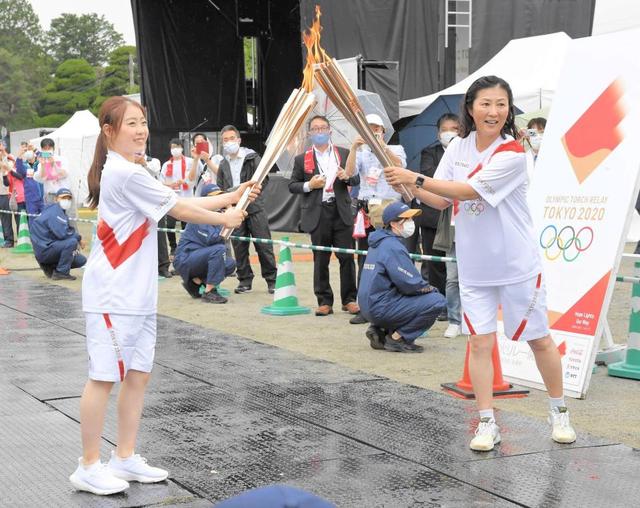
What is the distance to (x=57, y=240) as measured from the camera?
13.9 metres

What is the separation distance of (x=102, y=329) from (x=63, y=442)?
125 centimetres

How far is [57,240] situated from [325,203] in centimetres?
556

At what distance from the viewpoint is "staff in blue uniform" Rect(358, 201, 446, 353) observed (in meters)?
7.97

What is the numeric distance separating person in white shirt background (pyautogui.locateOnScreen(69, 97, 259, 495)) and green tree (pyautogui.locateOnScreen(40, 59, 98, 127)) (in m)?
84.4

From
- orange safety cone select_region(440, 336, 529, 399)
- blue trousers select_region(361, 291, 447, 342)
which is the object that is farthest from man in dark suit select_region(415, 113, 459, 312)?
orange safety cone select_region(440, 336, 529, 399)

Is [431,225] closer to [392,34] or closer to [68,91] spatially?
[392,34]

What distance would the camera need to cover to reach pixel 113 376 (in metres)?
4.39

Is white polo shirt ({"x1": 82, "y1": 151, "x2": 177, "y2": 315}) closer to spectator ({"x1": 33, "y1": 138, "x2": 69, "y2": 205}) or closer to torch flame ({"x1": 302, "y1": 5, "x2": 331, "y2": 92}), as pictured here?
torch flame ({"x1": 302, "y1": 5, "x2": 331, "y2": 92})

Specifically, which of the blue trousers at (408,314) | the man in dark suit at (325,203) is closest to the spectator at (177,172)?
the man in dark suit at (325,203)

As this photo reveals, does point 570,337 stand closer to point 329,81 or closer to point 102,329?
point 329,81

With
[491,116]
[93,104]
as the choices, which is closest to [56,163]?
[491,116]

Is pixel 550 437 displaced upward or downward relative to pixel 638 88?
downward

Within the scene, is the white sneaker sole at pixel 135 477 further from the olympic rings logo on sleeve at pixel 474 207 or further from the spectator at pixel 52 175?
the spectator at pixel 52 175

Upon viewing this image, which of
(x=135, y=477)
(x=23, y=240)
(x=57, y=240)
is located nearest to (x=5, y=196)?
(x=23, y=240)
